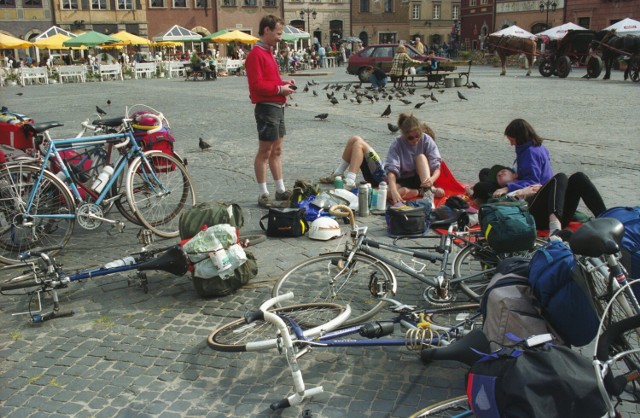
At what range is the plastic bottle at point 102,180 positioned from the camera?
5.78 meters

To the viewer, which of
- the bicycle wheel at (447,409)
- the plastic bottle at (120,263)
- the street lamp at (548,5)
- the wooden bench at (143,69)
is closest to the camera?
the bicycle wheel at (447,409)

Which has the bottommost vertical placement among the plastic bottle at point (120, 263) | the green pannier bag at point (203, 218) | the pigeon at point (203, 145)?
the plastic bottle at point (120, 263)

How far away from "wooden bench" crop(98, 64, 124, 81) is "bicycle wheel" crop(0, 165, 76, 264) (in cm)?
2998

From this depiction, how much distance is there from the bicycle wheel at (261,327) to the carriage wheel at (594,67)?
25.1 m

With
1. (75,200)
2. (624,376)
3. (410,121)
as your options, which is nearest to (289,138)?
(410,121)

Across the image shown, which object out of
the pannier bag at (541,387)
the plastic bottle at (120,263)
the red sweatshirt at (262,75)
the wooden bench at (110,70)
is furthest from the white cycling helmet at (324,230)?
the wooden bench at (110,70)

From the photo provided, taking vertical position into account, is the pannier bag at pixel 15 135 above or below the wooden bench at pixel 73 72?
below

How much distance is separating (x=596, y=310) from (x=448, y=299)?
1382 mm

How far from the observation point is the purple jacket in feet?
19.5

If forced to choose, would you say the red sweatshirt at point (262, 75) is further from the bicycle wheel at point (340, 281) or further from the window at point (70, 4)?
the window at point (70, 4)

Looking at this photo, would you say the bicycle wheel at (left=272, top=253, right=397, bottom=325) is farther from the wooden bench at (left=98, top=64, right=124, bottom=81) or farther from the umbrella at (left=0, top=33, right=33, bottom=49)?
the umbrella at (left=0, top=33, right=33, bottom=49)

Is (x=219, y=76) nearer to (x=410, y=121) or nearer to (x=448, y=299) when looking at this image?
(x=410, y=121)

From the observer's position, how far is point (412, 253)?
444 centimetres

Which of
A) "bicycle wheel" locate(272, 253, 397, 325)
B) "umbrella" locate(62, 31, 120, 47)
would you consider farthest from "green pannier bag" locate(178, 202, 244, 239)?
"umbrella" locate(62, 31, 120, 47)
